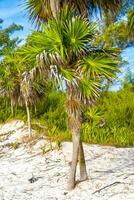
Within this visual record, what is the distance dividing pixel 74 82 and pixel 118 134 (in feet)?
22.9

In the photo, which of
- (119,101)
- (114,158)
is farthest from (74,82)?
(119,101)

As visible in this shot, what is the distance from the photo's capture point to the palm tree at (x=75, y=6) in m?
15.3

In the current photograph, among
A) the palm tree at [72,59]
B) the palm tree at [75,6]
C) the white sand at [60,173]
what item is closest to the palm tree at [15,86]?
the white sand at [60,173]

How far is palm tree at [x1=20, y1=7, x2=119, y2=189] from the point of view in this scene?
12.9 metres

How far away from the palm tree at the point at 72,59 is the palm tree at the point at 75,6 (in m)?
1.65

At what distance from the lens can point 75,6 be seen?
49.6 feet

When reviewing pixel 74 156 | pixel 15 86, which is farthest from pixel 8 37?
pixel 74 156

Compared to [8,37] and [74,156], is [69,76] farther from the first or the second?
[8,37]

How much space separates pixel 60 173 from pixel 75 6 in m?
4.85

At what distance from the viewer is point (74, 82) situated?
42.4ft

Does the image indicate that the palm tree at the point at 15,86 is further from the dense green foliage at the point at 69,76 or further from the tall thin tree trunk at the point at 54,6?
the tall thin tree trunk at the point at 54,6

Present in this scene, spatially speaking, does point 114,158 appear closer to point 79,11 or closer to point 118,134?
point 118,134

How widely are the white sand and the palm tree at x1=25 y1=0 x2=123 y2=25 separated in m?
4.47

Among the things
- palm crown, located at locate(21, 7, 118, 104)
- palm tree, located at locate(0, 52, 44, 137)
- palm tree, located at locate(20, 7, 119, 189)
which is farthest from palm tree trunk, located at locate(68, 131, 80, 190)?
palm tree, located at locate(0, 52, 44, 137)
